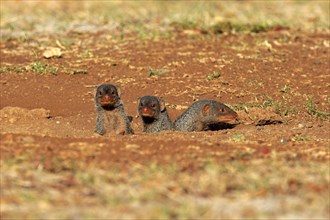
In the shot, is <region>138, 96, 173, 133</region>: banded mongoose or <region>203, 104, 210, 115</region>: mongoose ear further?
<region>203, 104, 210, 115</region>: mongoose ear

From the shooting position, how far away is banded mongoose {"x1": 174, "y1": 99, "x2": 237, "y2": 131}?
9258 millimetres

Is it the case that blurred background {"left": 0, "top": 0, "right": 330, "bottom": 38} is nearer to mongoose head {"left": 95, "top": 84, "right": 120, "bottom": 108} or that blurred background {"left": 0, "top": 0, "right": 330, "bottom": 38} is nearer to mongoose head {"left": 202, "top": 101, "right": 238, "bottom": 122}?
mongoose head {"left": 202, "top": 101, "right": 238, "bottom": 122}

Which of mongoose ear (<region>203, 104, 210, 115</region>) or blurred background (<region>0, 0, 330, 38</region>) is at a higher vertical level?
blurred background (<region>0, 0, 330, 38</region>)

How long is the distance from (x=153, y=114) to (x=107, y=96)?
0.55 meters

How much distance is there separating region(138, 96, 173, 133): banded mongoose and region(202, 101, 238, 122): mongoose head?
0.40 meters

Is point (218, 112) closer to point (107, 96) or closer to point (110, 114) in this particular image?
point (110, 114)

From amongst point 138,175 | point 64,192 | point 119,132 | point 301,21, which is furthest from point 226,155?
point 301,21

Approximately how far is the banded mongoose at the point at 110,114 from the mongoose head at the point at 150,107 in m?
0.20

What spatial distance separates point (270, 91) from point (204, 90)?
0.74m

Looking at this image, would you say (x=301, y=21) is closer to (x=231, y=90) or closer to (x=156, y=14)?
(x=156, y=14)

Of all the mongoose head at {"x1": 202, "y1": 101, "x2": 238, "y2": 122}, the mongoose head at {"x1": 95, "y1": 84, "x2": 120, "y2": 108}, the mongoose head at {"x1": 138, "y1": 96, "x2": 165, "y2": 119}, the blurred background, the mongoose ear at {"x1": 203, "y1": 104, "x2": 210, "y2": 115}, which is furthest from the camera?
the blurred background

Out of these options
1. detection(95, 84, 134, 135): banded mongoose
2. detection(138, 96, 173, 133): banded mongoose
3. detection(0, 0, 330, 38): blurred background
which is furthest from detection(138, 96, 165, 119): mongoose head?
detection(0, 0, 330, 38): blurred background

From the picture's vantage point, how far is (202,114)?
9.38m

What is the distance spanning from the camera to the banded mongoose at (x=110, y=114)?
880cm
